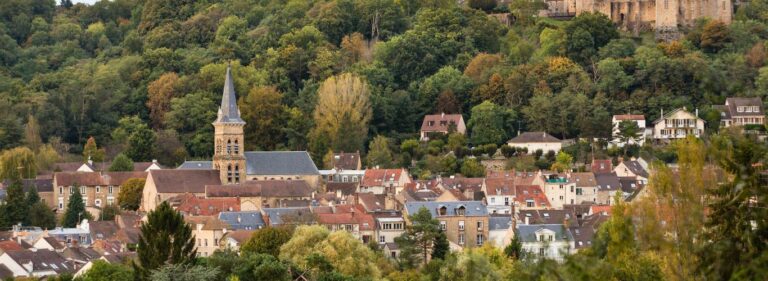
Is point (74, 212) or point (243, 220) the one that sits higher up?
point (74, 212)

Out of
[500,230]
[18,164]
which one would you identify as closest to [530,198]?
[500,230]

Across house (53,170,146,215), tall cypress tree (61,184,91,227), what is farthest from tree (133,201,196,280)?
house (53,170,146,215)

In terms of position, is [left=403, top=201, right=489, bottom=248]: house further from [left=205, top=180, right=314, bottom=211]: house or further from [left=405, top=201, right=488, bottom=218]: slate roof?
[left=205, top=180, right=314, bottom=211]: house

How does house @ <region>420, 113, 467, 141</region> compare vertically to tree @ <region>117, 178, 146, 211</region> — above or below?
above

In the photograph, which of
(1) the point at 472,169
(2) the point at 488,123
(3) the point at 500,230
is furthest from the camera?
(2) the point at 488,123

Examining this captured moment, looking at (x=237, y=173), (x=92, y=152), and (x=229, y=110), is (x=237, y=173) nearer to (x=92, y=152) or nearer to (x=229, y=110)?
(x=229, y=110)

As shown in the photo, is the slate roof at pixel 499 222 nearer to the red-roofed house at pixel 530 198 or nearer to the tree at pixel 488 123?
the red-roofed house at pixel 530 198
